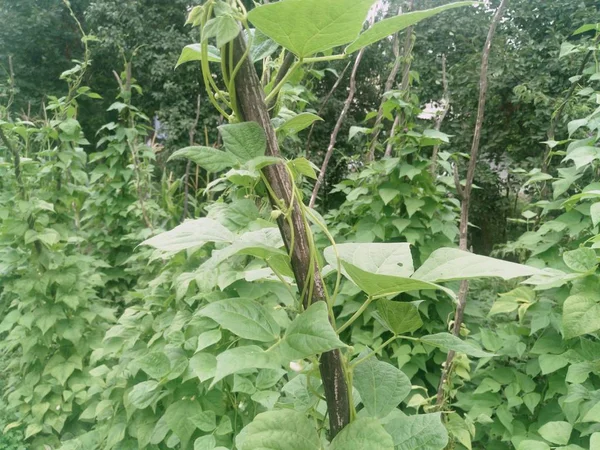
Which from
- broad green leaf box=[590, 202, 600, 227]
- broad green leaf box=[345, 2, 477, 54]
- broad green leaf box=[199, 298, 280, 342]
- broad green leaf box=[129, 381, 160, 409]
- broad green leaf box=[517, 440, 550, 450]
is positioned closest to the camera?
broad green leaf box=[345, 2, 477, 54]

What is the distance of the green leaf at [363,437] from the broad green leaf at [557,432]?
88 centimetres

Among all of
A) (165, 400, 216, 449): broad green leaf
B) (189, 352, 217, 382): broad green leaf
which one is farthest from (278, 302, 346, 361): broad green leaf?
(165, 400, 216, 449): broad green leaf

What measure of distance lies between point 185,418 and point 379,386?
0.95 metres

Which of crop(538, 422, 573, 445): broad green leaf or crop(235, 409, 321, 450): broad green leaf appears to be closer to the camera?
crop(235, 409, 321, 450): broad green leaf

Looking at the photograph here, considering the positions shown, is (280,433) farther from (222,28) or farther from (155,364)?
(155,364)

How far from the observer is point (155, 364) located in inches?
51.0

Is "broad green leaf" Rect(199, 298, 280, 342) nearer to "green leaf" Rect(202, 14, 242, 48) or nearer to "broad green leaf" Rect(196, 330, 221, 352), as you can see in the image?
"green leaf" Rect(202, 14, 242, 48)

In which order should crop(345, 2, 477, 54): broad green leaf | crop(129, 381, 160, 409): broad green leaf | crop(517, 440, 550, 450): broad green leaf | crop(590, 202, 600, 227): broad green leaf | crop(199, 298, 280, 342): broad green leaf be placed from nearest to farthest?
crop(345, 2, 477, 54): broad green leaf < crop(199, 298, 280, 342): broad green leaf < crop(517, 440, 550, 450): broad green leaf < crop(590, 202, 600, 227): broad green leaf < crop(129, 381, 160, 409): broad green leaf

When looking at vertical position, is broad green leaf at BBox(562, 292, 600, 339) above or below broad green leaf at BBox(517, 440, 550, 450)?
above

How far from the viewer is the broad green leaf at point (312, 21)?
0.35m

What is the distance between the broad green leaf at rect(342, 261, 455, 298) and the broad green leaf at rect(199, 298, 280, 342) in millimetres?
104

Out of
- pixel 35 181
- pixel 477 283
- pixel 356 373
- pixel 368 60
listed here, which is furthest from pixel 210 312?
pixel 368 60

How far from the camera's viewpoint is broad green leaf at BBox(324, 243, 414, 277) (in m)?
0.47

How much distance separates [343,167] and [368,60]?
1.54m
